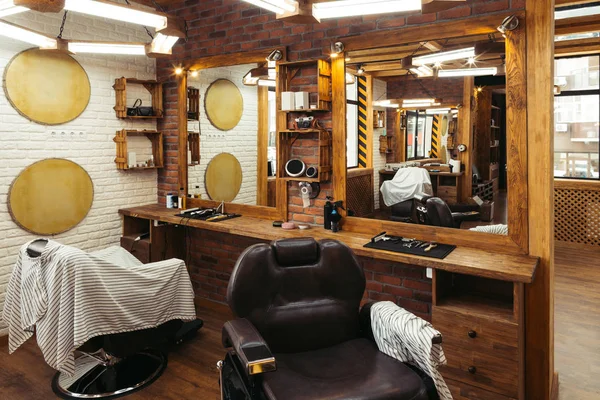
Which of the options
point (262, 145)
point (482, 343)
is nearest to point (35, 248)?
point (262, 145)

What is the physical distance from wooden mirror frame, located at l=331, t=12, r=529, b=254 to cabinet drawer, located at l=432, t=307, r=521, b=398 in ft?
1.97

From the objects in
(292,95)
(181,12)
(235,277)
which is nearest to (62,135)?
(181,12)

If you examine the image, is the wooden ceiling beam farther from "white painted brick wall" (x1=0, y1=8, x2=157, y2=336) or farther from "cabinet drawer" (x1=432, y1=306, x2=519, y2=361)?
"white painted brick wall" (x1=0, y1=8, x2=157, y2=336)

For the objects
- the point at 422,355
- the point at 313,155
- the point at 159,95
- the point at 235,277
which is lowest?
the point at 422,355

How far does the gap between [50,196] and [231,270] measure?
172 cm

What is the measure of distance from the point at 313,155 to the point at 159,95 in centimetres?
198

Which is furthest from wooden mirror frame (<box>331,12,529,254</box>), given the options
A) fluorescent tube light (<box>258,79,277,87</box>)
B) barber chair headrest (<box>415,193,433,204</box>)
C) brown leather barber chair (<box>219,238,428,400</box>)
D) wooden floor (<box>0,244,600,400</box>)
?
wooden floor (<box>0,244,600,400</box>)

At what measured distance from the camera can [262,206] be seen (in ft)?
13.6

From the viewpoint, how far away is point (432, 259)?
2713 mm

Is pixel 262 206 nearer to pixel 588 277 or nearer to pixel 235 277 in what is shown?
pixel 235 277

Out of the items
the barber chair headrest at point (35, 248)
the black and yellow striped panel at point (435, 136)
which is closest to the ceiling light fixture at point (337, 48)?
the black and yellow striped panel at point (435, 136)

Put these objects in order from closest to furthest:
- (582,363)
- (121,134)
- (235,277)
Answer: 1. (235,277)
2. (582,363)
3. (121,134)

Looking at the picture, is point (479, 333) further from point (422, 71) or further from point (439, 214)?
point (422, 71)

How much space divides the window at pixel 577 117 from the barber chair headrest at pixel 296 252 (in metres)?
5.80
